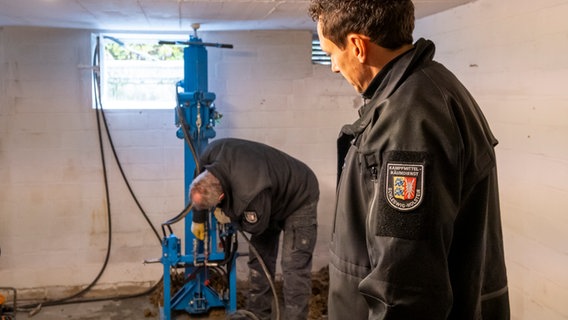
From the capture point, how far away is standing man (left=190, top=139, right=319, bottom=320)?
328 centimetres

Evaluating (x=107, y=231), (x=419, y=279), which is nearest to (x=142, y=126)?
(x=107, y=231)

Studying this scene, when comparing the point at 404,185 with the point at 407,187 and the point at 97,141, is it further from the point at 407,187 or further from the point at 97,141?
the point at 97,141

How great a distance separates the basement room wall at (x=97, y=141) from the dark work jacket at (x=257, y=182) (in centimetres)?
89

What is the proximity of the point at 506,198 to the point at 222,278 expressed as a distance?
6.62 feet

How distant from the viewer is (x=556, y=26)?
2.49 meters

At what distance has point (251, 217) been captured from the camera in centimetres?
329

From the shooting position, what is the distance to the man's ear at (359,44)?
120 cm

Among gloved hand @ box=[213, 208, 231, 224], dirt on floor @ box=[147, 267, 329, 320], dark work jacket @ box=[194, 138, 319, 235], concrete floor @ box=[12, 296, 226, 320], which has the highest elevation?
dark work jacket @ box=[194, 138, 319, 235]

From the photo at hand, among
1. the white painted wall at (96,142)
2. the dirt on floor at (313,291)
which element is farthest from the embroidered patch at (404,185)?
the dirt on floor at (313,291)

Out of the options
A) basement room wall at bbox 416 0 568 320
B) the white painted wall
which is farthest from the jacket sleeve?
the white painted wall

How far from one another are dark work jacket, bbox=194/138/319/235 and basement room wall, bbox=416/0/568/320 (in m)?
1.14

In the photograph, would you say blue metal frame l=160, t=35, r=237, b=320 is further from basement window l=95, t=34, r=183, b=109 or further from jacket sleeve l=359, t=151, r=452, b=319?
jacket sleeve l=359, t=151, r=452, b=319

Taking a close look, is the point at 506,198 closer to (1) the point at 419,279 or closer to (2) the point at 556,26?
(2) the point at 556,26

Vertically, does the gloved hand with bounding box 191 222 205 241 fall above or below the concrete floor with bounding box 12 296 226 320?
above
